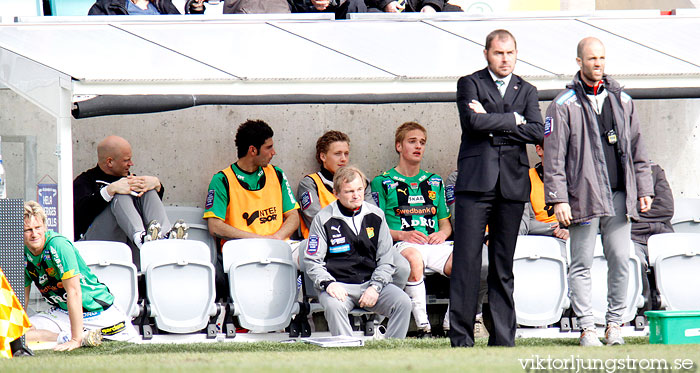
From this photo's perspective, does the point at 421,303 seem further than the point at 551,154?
Yes

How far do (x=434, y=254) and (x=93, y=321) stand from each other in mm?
2349

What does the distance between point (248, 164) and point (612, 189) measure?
2903 millimetres

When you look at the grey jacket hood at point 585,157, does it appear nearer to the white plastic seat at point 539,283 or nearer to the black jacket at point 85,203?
the white plastic seat at point 539,283

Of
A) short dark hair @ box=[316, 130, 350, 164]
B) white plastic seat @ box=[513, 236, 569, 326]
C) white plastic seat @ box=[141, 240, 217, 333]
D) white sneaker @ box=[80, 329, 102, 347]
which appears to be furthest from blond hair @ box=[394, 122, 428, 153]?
white sneaker @ box=[80, 329, 102, 347]

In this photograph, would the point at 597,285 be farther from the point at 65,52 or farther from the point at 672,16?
the point at 65,52

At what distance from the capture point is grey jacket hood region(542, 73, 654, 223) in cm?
536

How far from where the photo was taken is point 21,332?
4.98 metres

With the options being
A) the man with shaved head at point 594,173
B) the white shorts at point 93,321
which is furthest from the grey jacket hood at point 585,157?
the white shorts at point 93,321

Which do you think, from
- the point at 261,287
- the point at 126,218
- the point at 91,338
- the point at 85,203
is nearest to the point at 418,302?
the point at 261,287

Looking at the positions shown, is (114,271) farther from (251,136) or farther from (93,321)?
(251,136)

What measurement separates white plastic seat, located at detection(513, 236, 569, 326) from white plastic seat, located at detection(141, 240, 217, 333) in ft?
6.70

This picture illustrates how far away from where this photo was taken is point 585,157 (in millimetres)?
5395

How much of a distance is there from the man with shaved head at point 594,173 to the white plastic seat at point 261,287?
1964 mm

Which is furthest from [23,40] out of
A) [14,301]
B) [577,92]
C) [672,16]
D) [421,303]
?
[672,16]
